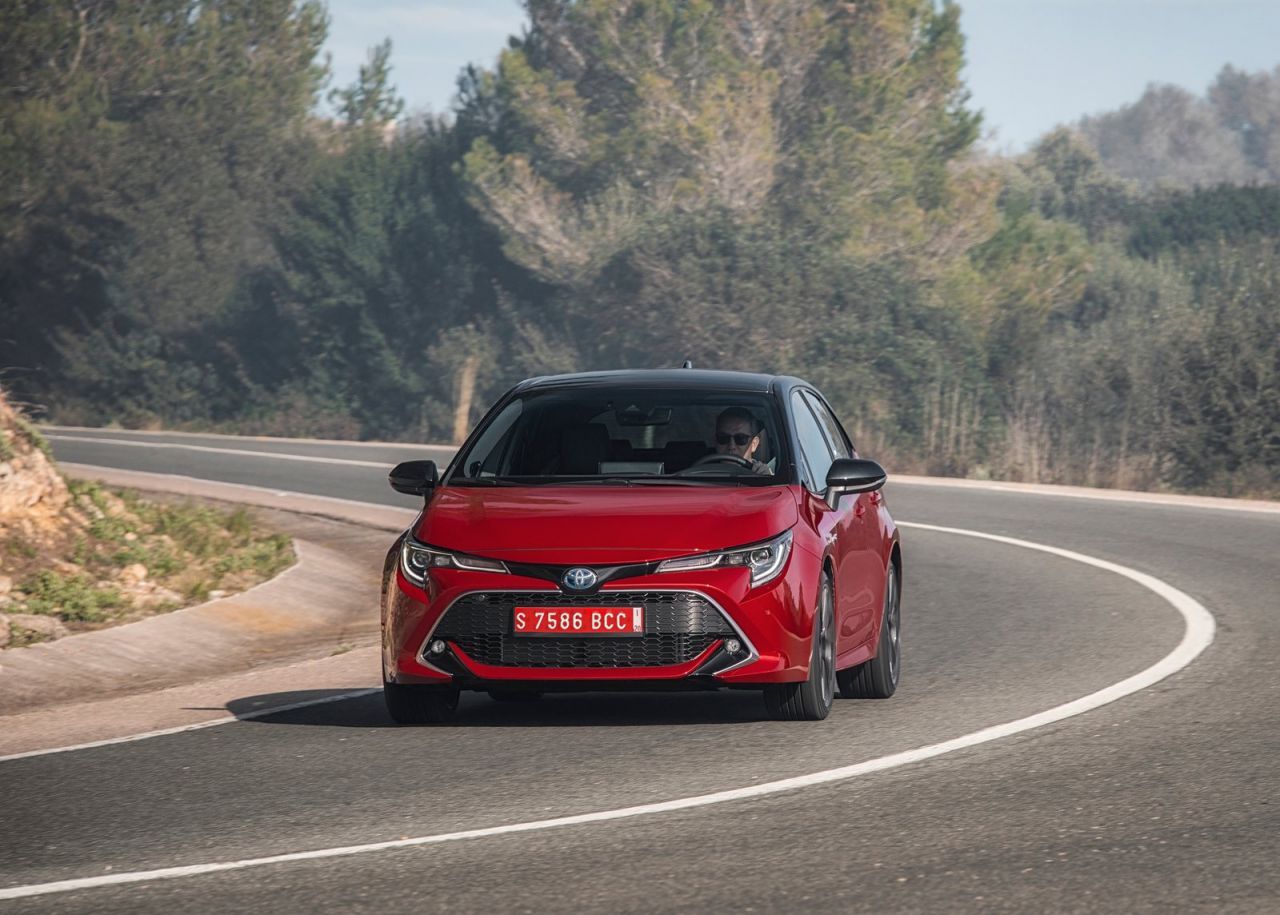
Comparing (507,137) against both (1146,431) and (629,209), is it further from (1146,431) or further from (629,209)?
(1146,431)

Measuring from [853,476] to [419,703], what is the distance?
2223 millimetres

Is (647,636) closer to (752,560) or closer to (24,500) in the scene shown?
(752,560)

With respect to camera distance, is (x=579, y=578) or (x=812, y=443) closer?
(x=579, y=578)

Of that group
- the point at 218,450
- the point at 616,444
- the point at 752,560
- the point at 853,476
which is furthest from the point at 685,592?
the point at 218,450

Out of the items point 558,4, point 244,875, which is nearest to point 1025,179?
point 558,4

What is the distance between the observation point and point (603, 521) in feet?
28.1

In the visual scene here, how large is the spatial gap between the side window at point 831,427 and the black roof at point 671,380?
45 centimetres

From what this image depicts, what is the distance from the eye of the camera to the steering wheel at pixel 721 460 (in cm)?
946

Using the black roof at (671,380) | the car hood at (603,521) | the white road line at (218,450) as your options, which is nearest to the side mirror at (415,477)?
the car hood at (603,521)

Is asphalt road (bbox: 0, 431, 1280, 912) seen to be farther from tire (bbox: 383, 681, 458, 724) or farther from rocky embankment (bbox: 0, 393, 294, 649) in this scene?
rocky embankment (bbox: 0, 393, 294, 649)

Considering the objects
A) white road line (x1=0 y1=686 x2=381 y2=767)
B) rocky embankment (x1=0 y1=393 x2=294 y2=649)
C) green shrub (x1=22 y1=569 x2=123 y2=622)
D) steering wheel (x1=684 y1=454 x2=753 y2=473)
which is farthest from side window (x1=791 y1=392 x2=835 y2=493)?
green shrub (x1=22 y1=569 x2=123 y2=622)

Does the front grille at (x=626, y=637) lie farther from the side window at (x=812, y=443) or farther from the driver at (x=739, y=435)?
the driver at (x=739, y=435)

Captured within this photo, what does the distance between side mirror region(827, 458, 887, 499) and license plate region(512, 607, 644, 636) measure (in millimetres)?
1358

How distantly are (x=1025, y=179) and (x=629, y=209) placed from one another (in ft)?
104
